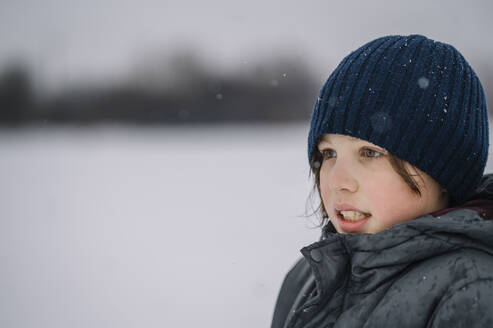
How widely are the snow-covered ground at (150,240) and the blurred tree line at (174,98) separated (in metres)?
14.9

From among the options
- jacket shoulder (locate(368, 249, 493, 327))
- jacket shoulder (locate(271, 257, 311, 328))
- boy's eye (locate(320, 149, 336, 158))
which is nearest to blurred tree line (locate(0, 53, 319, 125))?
jacket shoulder (locate(271, 257, 311, 328))

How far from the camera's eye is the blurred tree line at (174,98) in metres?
25.7

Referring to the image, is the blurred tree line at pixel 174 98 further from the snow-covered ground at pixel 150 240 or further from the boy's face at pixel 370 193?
the boy's face at pixel 370 193

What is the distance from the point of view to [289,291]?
4.99 feet

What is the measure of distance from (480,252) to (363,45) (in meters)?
0.70

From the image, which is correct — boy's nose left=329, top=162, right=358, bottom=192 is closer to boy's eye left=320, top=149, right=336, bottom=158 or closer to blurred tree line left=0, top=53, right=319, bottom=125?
boy's eye left=320, top=149, right=336, bottom=158

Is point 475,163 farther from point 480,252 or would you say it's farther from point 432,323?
point 432,323

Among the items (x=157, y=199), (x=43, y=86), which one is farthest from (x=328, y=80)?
(x=43, y=86)

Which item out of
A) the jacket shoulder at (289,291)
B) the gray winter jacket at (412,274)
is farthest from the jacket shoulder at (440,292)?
the jacket shoulder at (289,291)

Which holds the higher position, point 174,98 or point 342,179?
point 342,179

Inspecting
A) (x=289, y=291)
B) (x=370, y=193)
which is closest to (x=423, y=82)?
(x=370, y=193)

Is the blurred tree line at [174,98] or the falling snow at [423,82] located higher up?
the falling snow at [423,82]

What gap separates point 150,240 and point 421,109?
4358mm

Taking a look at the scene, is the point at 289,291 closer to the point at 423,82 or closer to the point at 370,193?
the point at 370,193
